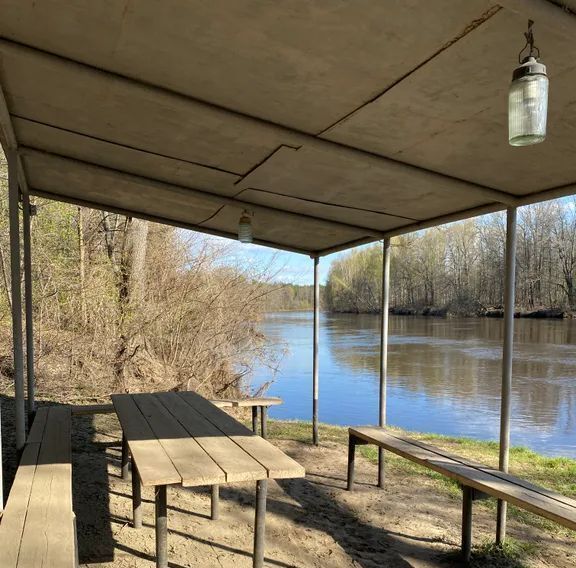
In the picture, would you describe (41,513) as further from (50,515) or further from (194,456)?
(194,456)

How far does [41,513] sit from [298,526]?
157 cm

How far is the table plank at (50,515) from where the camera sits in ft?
5.64

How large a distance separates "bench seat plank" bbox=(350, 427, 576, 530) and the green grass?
0.52 metres

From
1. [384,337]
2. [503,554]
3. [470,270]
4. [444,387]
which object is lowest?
[444,387]

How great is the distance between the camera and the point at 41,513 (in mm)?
2053

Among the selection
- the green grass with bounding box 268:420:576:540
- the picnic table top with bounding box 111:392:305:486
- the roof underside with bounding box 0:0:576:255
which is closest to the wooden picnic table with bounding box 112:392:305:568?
the picnic table top with bounding box 111:392:305:486

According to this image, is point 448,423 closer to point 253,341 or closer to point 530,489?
point 253,341

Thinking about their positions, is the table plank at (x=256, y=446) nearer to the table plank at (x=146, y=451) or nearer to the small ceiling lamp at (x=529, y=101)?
the table plank at (x=146, y=451)

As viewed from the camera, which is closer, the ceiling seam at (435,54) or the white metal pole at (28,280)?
the ceiling seam at (435,54)

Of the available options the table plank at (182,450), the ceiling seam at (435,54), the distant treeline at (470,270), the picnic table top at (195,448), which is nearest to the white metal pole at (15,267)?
the picnic table top at (195,448)

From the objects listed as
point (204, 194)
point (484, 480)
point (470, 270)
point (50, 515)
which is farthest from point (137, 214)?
point (470, 270)

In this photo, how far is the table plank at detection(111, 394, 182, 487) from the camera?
75.7 inches

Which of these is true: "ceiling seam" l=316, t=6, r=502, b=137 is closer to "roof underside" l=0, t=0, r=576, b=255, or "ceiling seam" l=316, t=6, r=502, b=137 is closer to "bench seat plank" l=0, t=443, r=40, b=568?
"roof underside" l=0, t=0, r=576, b=255

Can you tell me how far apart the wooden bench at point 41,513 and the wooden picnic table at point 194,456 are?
0.32 metres
